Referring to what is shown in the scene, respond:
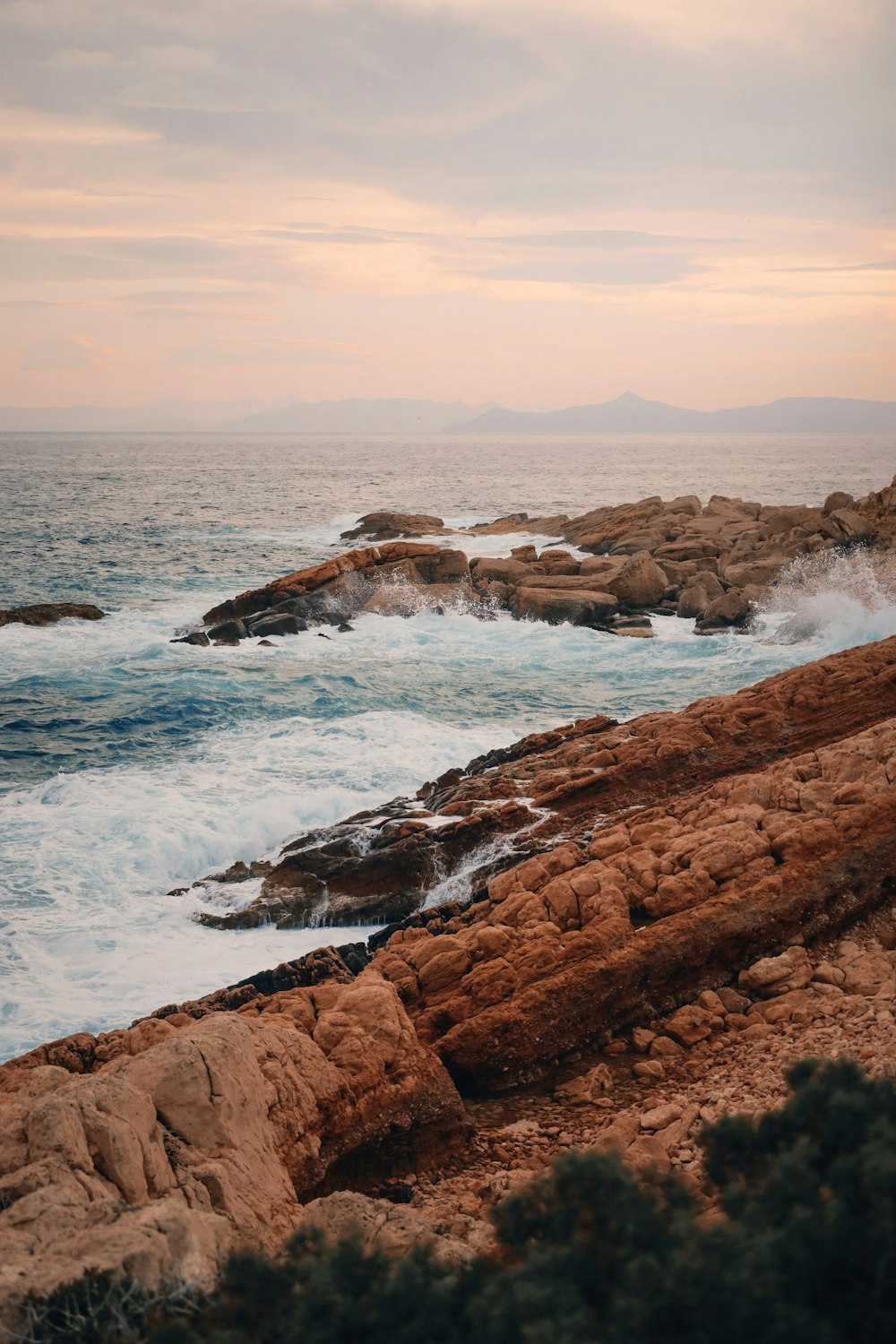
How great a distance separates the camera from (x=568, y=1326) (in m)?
3.88

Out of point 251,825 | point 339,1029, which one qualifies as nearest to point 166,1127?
point 339,1029

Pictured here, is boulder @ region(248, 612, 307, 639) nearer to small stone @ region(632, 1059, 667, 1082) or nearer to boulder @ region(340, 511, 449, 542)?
boulder @ region(340, 511, 449, 542)

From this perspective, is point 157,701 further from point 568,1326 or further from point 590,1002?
point 568,1326

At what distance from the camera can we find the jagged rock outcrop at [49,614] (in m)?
34.2

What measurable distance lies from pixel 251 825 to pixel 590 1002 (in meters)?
9.17

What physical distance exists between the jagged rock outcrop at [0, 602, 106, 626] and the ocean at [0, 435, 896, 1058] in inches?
30.0

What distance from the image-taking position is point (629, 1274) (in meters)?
4.14

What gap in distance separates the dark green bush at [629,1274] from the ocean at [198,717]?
26.4 ft

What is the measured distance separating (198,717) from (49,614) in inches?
532

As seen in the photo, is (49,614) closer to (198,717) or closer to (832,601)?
(198,717)

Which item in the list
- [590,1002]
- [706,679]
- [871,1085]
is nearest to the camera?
[871,1085]

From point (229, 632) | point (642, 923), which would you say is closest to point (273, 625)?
point (229, 632)

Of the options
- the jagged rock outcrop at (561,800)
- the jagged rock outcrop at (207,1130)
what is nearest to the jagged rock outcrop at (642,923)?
the jagged rock outcrop at (207,1130)

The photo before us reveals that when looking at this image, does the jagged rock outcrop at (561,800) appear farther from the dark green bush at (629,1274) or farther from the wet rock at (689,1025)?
the dark green bush at (629,1274)
